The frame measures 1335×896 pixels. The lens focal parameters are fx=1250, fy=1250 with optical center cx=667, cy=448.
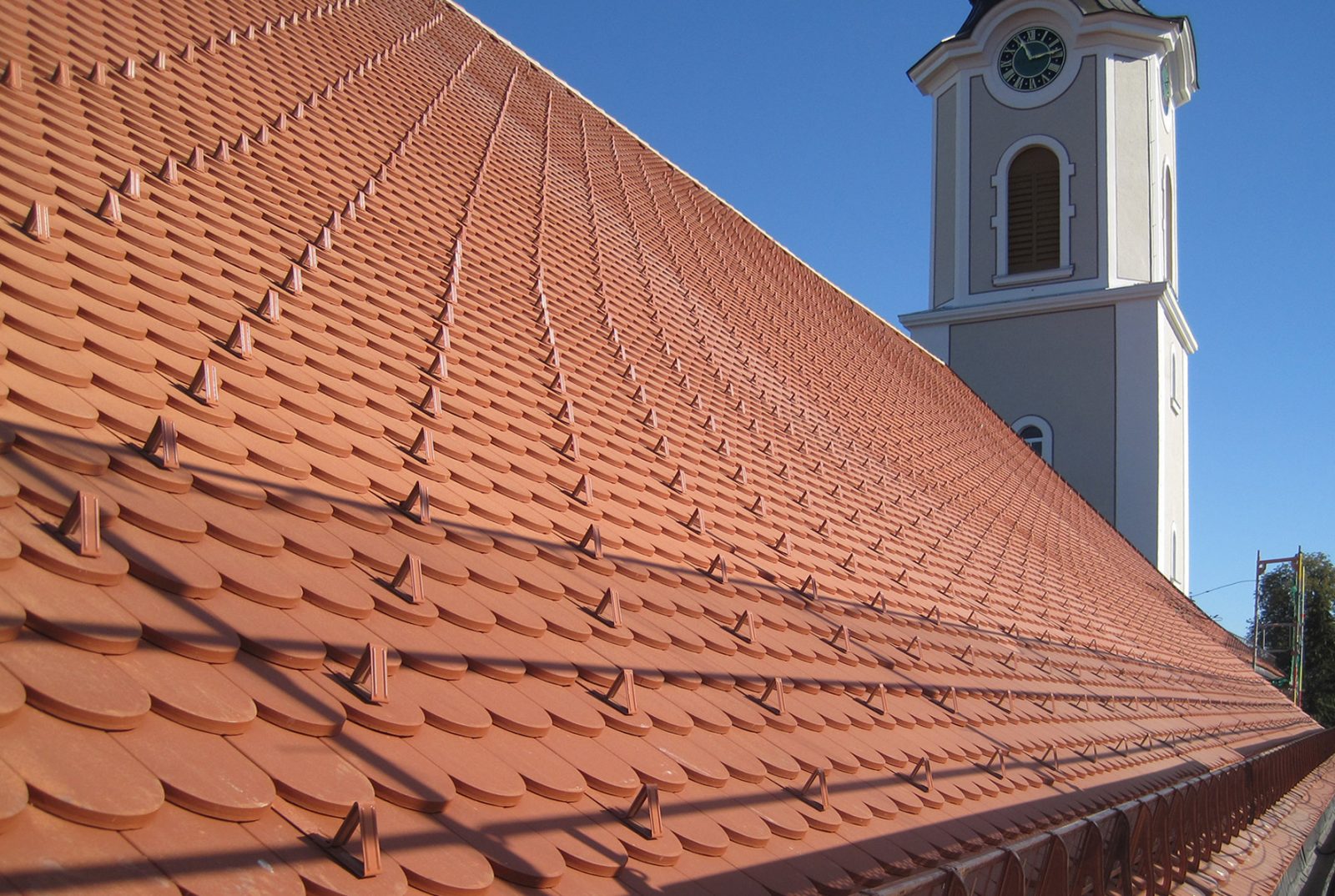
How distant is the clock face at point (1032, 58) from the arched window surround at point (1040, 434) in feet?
21.5

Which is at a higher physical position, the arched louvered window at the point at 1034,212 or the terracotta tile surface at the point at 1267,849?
the arched louvered window at the point at 1034,212

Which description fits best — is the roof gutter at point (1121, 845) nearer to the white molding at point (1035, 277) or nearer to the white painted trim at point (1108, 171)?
the white painted trim at point (1108, 171)

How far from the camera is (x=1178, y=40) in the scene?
951 inches

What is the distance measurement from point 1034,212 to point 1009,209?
51 centimetres

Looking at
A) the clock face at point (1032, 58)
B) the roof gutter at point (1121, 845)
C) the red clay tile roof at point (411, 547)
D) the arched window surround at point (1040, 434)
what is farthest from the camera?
the clock face at point (1032, 58)

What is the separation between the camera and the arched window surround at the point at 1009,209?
23719 millimetres

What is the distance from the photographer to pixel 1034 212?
957 inches

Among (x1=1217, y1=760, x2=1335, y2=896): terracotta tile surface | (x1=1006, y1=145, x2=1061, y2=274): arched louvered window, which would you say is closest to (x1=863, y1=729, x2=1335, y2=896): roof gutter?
(x1=1217, y1=760, x2=1335, y2=896): terracotta tile surface

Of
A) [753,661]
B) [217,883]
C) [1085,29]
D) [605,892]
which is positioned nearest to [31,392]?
[217,883]

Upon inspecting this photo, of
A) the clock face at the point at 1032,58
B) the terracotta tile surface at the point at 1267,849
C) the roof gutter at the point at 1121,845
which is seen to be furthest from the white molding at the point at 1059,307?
the roof gutter at the point at 1121,845

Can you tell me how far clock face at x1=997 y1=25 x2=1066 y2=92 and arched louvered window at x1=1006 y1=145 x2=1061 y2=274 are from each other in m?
1.43

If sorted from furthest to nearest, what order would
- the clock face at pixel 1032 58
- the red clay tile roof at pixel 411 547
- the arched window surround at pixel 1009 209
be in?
the clock face at pixel 1032 58, the arched window surround at pixel 1009 209, the red clay tile roof at pixel 411 547

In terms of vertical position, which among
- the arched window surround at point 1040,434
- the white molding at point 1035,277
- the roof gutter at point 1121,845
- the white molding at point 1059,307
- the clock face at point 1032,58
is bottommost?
the roof gutter at point 1121,845

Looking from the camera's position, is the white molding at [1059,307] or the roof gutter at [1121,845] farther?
the white molding at [1059,307]
